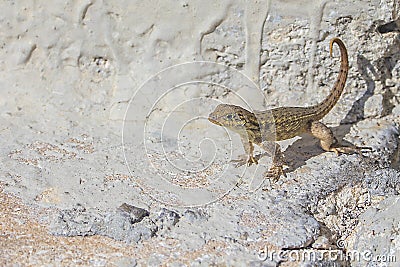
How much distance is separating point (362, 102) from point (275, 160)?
0.88 meters

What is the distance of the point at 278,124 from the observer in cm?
362

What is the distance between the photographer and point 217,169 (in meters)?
3.60

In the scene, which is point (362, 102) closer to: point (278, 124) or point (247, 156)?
point (278, 124)

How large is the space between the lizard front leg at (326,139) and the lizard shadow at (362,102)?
0.25 feet

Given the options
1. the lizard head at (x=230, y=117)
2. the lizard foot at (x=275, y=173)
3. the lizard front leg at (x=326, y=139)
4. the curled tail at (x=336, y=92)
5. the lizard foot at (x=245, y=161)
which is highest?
the curled tail at (x=336, y=92)

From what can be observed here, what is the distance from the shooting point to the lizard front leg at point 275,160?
11.4 feet

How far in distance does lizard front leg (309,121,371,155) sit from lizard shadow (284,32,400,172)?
0.25 ft

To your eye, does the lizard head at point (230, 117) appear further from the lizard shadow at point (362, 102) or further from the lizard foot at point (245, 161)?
the lizard shadow at point (362, 102)

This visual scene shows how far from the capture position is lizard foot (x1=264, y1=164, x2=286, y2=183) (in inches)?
136

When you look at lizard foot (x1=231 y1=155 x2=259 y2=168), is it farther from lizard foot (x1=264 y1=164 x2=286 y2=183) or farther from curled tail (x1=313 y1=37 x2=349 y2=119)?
curled tail (x1=313 y1=37 x2=349 y2=119)

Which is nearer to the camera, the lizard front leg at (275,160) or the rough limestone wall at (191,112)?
the rough limestone wall at (191,112)

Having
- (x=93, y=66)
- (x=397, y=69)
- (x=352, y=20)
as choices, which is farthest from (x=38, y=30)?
(x=397, y=69)

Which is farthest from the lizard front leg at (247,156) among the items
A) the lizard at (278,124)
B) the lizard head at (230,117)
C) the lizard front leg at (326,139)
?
the lizard front leg at (326,139)

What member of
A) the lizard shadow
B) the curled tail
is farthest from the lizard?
the lizard shadow
